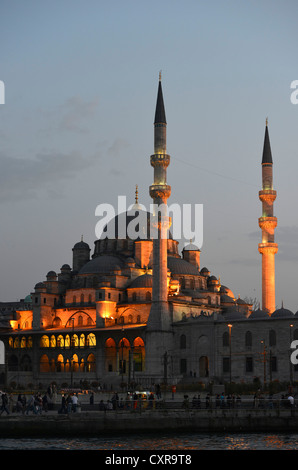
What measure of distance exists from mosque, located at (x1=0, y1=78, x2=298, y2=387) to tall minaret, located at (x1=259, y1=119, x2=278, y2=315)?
95 mm

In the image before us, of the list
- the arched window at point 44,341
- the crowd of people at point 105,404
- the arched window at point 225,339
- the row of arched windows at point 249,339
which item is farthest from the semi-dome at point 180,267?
the crowd of people at point 105,404

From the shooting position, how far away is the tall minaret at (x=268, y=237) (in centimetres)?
7444

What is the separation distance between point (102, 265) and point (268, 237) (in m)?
17.2

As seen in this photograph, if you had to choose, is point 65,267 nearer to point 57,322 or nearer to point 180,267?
point 57,322

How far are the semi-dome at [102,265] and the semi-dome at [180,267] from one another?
525 centimetres

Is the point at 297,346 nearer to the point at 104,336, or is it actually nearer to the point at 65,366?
the point at 104,336

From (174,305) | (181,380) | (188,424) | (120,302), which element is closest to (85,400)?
(188,424)

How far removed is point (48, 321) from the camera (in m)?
80.9

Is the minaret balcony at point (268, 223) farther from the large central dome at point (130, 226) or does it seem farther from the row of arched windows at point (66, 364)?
the row of arched windows at point (66, 364)

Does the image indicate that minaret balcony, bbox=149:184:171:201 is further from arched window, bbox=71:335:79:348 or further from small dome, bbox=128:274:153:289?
arched window, bbox=71:335:79:348

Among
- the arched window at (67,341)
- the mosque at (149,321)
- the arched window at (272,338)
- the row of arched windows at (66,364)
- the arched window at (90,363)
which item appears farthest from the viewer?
the arched window at (67,341)

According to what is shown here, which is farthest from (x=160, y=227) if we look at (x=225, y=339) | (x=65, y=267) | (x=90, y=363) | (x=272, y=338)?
(x=65, y=267)

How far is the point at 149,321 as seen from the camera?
69.4 metres

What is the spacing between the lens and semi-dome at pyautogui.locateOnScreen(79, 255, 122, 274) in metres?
80.6
